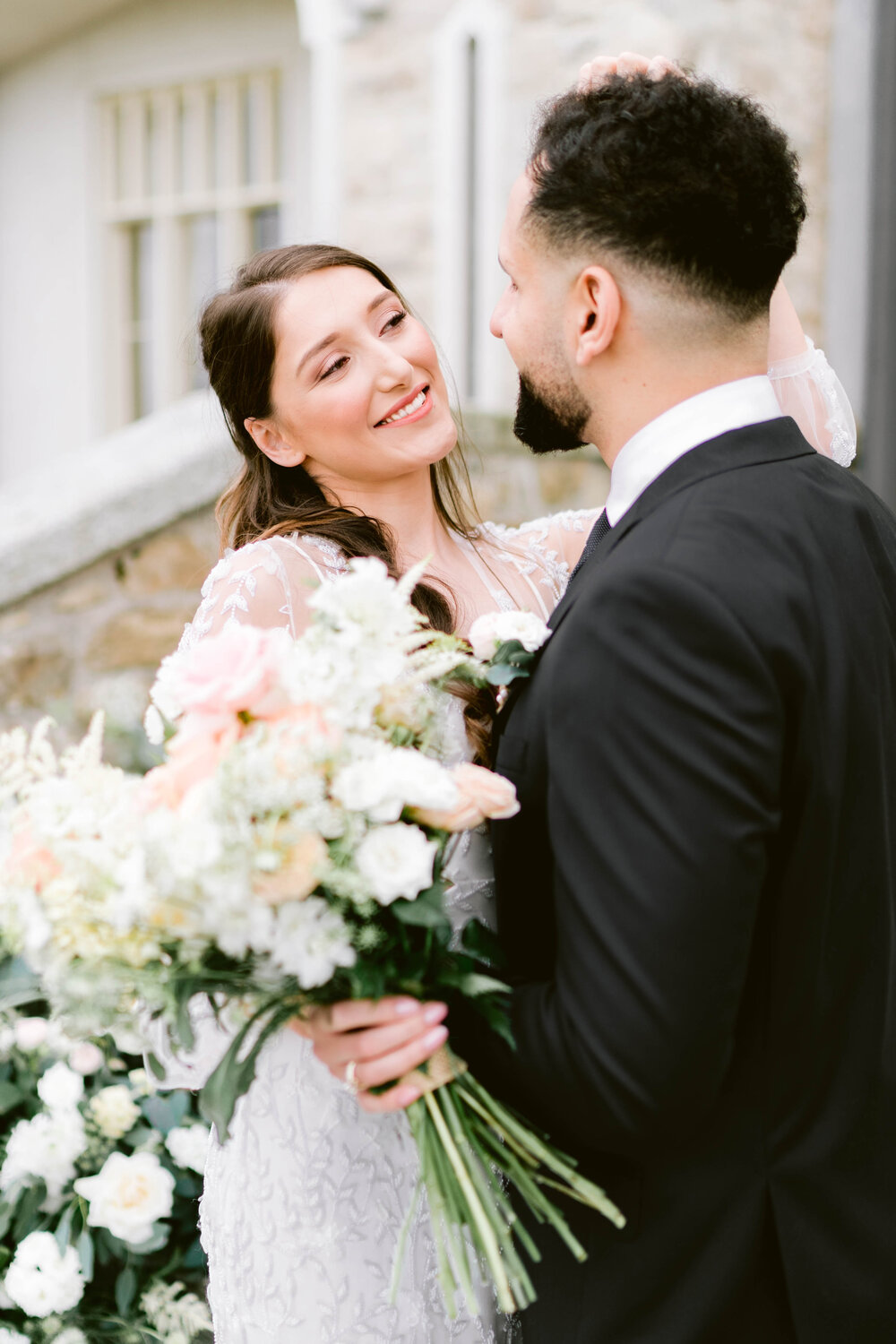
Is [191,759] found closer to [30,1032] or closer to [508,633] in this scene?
[508,633]

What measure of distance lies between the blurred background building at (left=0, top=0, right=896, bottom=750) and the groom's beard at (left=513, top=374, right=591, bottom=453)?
4.04 feet

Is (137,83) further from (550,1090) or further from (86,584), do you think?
(550,1090)

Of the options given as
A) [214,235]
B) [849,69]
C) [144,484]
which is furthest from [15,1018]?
[214,235]

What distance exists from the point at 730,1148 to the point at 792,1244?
121 mm

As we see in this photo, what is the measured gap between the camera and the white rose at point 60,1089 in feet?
8.70

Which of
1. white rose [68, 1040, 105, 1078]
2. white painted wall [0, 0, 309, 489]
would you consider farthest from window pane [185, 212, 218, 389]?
white rose [68, 1040, 105, 1078]

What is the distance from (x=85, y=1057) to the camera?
2.77m

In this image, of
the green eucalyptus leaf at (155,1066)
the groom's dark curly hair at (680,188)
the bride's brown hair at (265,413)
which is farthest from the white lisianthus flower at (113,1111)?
the groom's dark curly hair at (680,188)

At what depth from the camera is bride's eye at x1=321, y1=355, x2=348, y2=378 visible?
231 centimetres

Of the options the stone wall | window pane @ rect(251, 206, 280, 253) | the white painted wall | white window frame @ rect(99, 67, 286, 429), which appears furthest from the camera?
window pane @ rect(251, 206, 280, 253)

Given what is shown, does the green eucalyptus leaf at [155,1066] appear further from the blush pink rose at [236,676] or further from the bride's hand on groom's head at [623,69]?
the bride's hand on groom's head at [623,69]

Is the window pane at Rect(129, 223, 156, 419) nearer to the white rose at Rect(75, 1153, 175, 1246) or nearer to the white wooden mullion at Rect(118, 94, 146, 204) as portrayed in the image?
the white wooden mullion at Rect(118, 94, 146, 204)

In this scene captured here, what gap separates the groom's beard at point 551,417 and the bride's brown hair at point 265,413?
1.76ft

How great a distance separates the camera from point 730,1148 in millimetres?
1459
